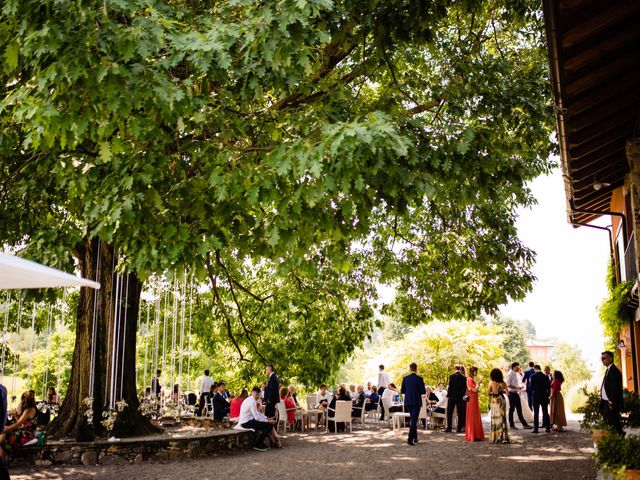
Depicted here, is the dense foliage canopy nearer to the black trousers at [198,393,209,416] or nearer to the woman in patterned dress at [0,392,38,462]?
the woman in patterned dress at [0,392,38,462]

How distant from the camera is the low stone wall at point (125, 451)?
11.7m

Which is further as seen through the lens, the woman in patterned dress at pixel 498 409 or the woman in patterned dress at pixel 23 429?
the woman in patterned dress at pixel 498 409

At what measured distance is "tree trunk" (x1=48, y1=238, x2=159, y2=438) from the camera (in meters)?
13.0

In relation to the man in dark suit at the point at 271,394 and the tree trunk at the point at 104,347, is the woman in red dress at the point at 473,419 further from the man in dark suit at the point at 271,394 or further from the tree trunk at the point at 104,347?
the tree trunk at the point at 104,347

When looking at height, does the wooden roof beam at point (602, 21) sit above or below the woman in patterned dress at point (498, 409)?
above

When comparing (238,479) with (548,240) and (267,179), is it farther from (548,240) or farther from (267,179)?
(548,240)

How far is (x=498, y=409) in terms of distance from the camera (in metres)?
14.1

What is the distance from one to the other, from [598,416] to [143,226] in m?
8.21

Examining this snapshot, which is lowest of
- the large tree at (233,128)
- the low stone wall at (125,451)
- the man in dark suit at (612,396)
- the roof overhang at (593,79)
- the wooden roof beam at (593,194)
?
the low stone wall at (125,451)

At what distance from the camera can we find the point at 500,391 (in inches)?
555

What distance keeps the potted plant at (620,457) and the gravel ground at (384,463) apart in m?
2.69

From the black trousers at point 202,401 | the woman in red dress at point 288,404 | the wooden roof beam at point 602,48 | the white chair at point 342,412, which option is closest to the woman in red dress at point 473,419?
the white chair at point 342,412

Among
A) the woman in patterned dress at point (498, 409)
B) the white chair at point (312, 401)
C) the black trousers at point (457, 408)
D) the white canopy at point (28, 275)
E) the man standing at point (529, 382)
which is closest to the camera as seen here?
the white canopy at point (28, 275)

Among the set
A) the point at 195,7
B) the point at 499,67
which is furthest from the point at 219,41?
the point at 499,67
